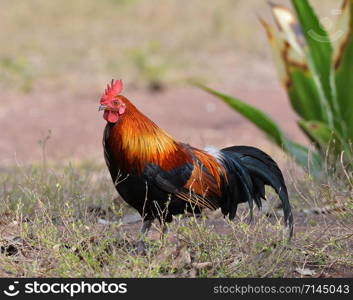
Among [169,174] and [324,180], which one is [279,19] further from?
[169,174]

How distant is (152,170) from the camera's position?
13.6 ft

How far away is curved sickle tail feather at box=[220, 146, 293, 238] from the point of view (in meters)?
4.48

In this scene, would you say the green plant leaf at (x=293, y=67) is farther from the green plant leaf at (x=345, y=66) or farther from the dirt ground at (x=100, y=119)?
the dirt ground at (x=100, y=119)

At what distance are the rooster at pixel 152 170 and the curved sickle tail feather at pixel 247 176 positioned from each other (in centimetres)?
2

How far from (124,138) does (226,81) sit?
9312 millimetres

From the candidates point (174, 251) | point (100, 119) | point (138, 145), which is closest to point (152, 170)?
point (138, 145)

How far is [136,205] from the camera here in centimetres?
423

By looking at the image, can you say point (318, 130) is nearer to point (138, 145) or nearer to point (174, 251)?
point (138, 145)

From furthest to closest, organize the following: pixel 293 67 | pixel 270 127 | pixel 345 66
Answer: pixel 293 67 < pixel 345 66 < pixel 270 127

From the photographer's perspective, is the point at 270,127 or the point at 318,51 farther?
the point at 318,51

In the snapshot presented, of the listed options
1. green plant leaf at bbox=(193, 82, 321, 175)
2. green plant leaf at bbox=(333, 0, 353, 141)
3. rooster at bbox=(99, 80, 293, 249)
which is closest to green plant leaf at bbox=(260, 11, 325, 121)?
green plant leaf at bbox=(333, 0, 353, 141)

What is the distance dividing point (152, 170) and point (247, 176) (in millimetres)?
680

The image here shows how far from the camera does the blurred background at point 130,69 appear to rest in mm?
10000

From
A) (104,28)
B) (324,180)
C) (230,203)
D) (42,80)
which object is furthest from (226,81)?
(230,203)
